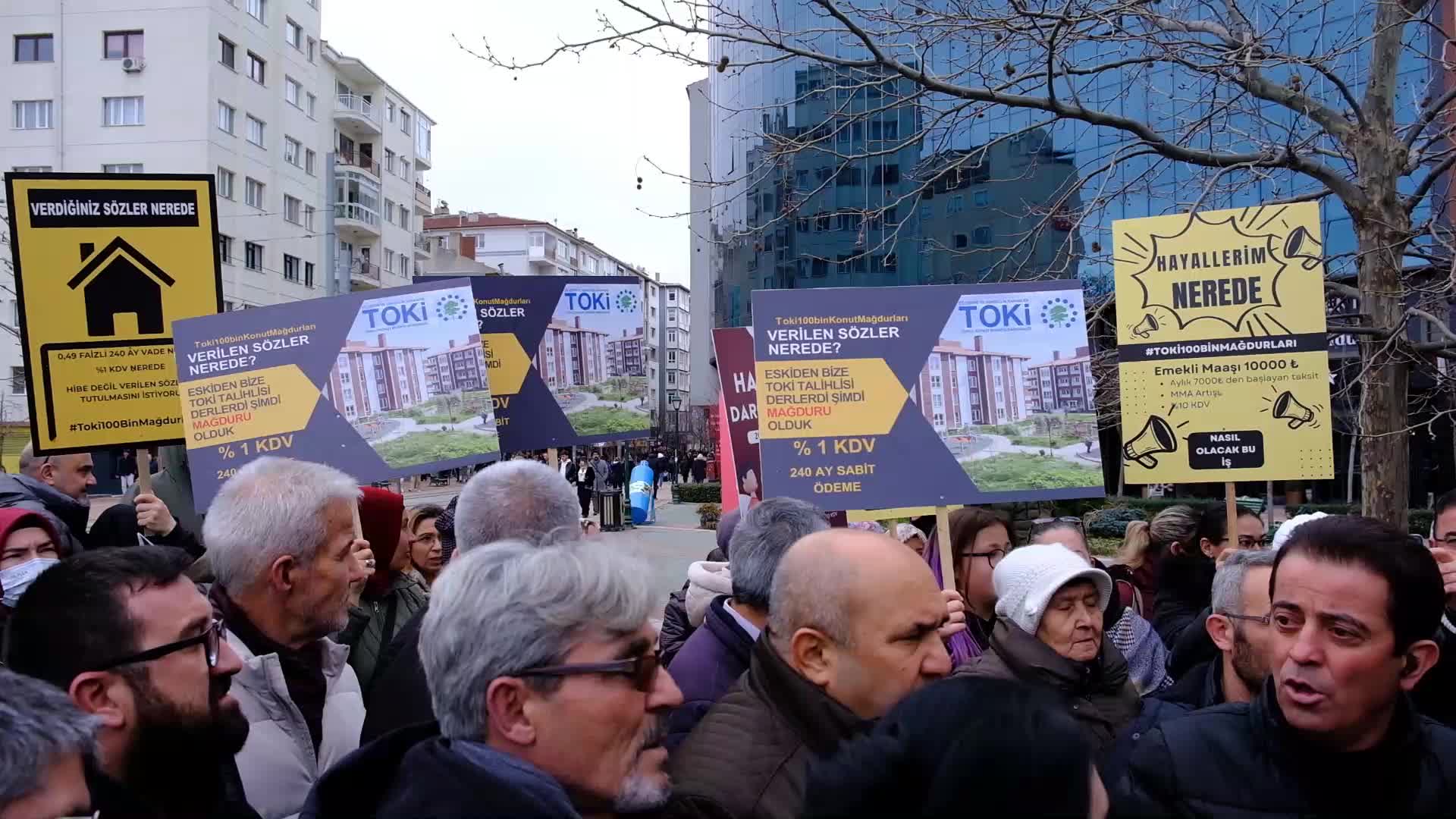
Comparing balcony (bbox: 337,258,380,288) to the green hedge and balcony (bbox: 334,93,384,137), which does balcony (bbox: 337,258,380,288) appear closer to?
balcony (bbox: 334,93,384,137)

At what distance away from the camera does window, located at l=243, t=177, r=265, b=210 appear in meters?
48.8

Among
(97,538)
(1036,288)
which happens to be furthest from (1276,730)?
(97,538)

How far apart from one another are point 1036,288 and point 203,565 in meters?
3.46

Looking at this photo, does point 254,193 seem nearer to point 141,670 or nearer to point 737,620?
point 737,620

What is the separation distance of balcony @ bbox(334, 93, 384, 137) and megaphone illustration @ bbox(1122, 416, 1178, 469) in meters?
56.6

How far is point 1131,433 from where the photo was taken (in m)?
5.77

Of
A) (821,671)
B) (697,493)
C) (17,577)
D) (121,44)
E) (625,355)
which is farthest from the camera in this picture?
(121,44)

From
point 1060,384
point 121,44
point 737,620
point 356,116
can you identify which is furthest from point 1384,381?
point 356,116

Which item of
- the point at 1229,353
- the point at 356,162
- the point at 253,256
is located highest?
the point at 356,162

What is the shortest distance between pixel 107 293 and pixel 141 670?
3335 mm

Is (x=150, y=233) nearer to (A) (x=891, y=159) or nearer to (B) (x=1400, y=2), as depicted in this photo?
(B) (x=1400, y=2)

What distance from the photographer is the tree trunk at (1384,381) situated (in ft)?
19.3

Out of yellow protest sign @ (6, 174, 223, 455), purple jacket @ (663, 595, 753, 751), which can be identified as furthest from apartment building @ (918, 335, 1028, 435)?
yellow protest sign @ (6, 174, 223, 455)

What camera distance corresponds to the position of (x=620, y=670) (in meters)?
2.11
